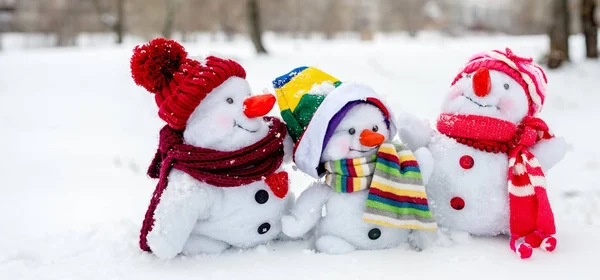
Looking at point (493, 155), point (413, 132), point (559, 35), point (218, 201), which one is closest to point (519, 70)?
point (493, 155)

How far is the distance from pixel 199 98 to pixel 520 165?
3.88 ft

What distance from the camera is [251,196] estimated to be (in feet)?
6.04

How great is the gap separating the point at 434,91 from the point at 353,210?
4.24 metres

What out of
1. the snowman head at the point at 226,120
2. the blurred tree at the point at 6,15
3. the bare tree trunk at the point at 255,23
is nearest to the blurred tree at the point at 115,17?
the blurred tree at the point at 6,15

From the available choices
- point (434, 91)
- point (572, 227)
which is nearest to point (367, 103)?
point (572, 227)

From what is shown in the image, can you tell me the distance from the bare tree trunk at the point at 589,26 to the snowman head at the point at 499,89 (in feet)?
20.4

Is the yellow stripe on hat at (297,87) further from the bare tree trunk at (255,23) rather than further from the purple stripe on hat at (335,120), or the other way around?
the bare tree trunk at (255,23)

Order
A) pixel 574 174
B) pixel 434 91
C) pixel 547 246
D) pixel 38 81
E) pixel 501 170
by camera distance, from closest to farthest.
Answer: pixel 547 246 → pixel 501 170 → pixel 574 174 → pixel 434 91 → pixel 38 81

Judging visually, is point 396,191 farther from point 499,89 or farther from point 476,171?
point 499,89

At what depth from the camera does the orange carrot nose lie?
5.80ft

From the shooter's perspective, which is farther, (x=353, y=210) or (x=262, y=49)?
(x=262, y=49)

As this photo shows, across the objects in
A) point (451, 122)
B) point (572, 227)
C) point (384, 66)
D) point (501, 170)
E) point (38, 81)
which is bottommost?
point (38, 81)

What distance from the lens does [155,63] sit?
Result: 1776 millimetres

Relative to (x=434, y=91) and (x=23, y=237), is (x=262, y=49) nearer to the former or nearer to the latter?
(x=434, y=91)
